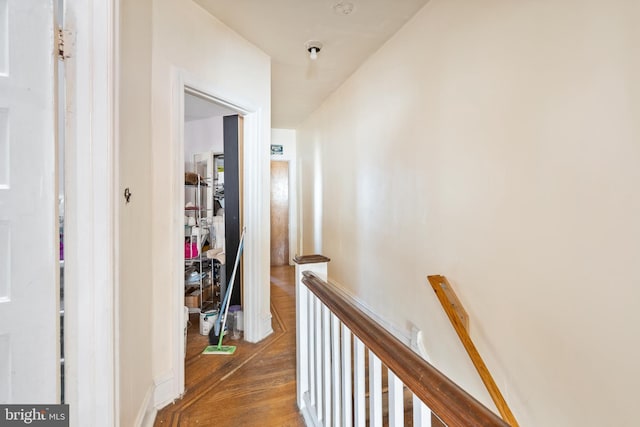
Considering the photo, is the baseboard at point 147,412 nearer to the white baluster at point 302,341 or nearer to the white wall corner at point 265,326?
the white baluster at point 302,341

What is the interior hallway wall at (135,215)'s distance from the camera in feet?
3.71

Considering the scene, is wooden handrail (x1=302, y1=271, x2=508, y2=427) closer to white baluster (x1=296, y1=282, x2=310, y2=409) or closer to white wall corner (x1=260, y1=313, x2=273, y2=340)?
white baluster (x1=296, y1=282, x2=310, y2=409)

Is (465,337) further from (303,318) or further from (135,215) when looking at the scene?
(135,215)

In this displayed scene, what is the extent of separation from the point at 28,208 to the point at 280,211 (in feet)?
14.9

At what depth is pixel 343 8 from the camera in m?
1.93

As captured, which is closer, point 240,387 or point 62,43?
point 62,43

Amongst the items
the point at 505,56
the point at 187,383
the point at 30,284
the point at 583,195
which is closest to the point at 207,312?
the point at 187,383

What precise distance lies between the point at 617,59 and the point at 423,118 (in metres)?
1.07

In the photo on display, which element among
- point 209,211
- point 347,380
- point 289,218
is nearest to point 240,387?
point 347,380

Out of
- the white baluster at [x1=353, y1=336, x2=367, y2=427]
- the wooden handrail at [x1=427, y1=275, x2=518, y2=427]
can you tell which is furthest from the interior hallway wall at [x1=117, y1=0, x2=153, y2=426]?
the wooden handrail at [x1=427, y1=275, x2=518, y2=427]

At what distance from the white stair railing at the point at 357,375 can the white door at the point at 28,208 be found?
0.97 metres

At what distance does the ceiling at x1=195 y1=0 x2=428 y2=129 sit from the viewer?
1.90 metres

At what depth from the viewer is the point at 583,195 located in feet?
3.45

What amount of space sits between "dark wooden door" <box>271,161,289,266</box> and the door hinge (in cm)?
441
